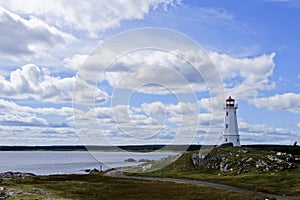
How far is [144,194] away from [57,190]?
16.6 meters

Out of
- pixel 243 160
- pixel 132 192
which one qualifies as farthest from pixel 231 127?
pixel 132 192

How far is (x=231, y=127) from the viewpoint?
111875 mm

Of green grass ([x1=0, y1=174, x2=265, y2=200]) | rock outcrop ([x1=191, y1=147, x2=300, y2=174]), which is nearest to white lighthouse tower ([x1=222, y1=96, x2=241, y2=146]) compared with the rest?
rock outcrop ([x1=191, y1=147, x2=300, y2=174])

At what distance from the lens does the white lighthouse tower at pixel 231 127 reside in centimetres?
11184

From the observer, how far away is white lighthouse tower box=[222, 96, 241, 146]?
11184 centimetres

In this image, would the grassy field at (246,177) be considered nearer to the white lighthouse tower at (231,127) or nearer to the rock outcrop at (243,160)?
the rock outcrop at (243,160)

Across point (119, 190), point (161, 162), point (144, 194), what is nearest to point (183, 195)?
point (144, 194)

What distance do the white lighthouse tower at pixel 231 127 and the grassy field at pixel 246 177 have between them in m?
8.55

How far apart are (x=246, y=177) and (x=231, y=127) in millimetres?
32966

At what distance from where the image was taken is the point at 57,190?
70.8 m

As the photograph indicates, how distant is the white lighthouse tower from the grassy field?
337 inches

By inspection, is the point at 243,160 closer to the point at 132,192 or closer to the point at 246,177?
the point at 246,177

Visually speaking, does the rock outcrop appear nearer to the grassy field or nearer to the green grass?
the grassy field

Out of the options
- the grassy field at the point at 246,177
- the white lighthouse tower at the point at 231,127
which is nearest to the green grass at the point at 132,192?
the grassy field at the point at 246,177
